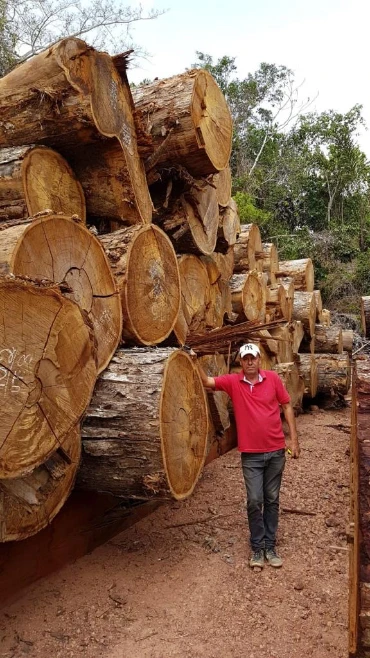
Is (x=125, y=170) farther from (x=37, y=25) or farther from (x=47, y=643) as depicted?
(x=37, y=25)

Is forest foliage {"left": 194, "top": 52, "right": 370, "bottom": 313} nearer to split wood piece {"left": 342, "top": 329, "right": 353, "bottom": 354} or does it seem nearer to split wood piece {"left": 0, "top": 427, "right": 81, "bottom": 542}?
split wood piece {"left": 342, "top": 329, "right": 353, "bottom": 354}

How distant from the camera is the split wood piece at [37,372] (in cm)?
204

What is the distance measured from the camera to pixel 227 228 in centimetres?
573

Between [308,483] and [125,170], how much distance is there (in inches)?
122

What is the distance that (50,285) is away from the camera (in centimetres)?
222

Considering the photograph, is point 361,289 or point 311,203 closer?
point 361,289

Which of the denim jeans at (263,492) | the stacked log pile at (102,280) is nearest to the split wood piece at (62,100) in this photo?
the stacked log pile at (102,280)

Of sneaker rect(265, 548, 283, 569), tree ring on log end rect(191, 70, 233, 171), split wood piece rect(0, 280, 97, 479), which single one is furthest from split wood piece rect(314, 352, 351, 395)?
split wood piece rect(0, 280, 97, 479)

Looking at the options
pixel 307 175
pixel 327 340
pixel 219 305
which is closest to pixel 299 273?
pixel 327 340

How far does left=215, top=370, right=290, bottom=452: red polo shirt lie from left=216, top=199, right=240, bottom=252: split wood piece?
2185mm

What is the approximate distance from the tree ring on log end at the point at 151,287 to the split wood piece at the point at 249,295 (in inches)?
76.9

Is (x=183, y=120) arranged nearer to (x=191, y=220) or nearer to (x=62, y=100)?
(x=191, y=220)

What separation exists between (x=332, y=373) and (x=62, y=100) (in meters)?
6.50

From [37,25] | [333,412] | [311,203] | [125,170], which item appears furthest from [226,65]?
[125,170]
